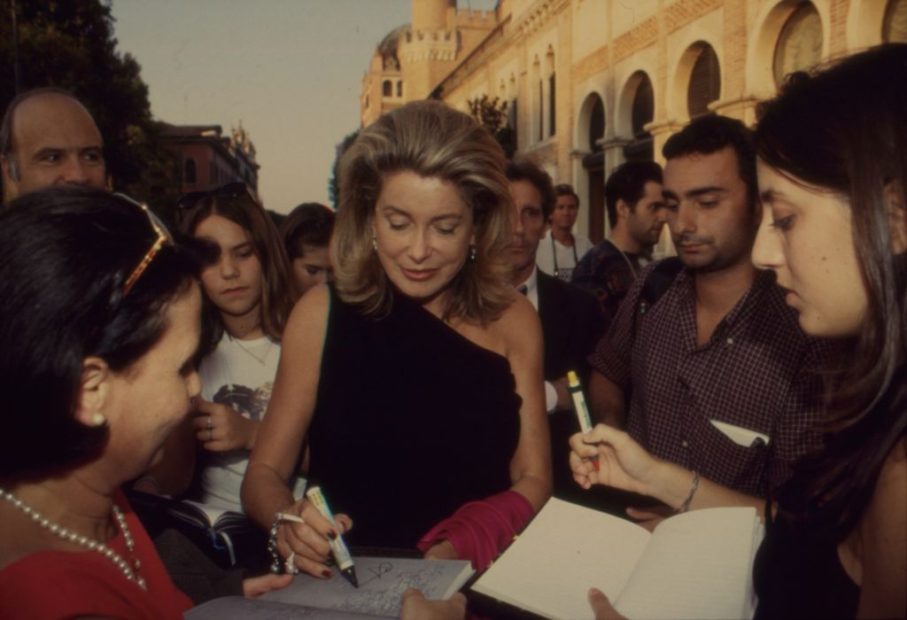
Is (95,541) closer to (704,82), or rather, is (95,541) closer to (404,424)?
(404,424)

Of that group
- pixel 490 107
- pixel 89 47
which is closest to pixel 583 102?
pixel 490 107

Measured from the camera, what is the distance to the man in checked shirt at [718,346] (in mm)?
2713

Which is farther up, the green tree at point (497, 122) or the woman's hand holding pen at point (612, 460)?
the green tree at point (497, 122)

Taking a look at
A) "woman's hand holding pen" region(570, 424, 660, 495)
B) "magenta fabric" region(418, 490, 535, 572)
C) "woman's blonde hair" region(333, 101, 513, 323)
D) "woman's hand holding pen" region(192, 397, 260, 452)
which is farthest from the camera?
"woman's hand holding pen" region(192, 397, 260, 452)

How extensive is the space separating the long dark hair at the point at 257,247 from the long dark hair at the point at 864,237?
2.31m

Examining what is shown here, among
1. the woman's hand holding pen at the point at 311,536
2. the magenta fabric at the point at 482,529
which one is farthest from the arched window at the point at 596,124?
the woman's hand holding pen at the point at 311,536

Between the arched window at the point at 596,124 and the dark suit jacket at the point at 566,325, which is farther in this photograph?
the arched window at the point at 596,124

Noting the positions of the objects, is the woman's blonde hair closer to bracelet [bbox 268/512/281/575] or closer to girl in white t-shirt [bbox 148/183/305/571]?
girl in white t-shirt [bbox 148/183/305/571]

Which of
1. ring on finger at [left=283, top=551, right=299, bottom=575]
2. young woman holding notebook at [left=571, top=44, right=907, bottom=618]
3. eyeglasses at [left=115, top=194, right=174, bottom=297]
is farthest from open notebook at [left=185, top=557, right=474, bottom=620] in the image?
eyeglasses at [left=115, top=194, right=174, bottom=297]

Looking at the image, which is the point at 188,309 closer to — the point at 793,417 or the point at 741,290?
the point at 793,417

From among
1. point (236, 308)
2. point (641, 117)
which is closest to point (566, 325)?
point (236, 308)

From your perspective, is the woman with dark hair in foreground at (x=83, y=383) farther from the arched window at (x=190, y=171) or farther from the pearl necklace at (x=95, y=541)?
the arched window at (x=190, y=171)

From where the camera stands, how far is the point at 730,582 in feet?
5.26

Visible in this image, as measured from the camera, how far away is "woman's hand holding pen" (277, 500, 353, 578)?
182cm
